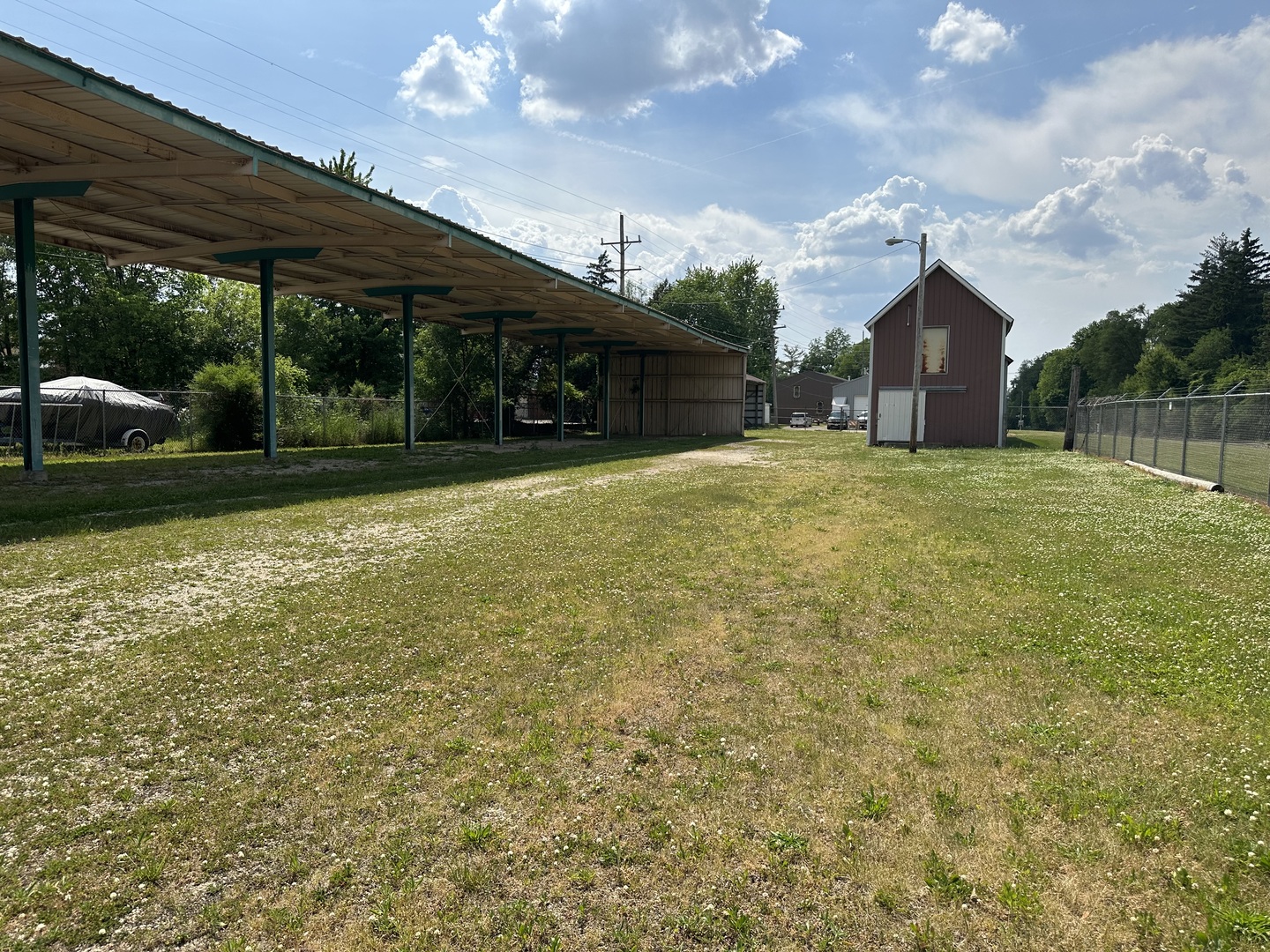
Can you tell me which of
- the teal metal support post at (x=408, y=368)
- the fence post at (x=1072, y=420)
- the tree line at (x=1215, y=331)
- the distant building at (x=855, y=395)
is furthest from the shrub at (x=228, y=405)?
the distant building at (x=855, y=395)

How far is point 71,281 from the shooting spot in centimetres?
3959

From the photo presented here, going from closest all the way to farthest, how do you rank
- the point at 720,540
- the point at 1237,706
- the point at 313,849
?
the point at 313,849 → the point at 1237,706 → the point at 720,540

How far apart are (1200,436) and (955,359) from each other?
54.0 feet

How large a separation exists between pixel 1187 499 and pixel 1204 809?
1199 cm

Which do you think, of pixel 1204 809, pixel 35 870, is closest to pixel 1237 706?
pixel 1204 809

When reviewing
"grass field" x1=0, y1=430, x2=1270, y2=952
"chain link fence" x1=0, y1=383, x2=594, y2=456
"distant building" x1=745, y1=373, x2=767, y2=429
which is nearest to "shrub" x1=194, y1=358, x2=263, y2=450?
"chain link fence" x1=0, y1=383, x2=594, y2=456

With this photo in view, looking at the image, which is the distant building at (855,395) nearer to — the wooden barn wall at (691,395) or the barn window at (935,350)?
the wooden barn wall at (691,395)

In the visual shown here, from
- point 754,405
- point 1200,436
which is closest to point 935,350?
point 1200,436

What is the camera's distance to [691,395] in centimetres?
4100

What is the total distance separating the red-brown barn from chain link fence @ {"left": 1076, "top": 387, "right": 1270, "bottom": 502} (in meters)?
4.83

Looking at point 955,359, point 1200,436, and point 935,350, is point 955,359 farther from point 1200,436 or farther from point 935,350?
point 1200,436

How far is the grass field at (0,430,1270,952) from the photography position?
8.78 ft

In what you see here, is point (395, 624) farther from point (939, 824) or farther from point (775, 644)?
point (939, 824)

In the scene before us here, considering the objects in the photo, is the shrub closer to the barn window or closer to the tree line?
the barn window
